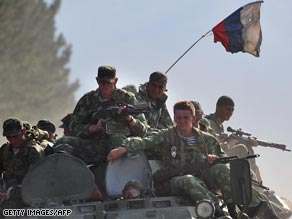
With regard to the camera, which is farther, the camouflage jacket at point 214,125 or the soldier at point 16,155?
the camouflage jacket at point 214,125

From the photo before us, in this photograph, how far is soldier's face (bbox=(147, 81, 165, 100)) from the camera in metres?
11.6

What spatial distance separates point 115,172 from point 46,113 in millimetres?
45402

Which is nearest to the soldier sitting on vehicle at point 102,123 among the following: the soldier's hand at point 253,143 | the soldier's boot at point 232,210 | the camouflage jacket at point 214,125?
the soldier's boot at point 232,210

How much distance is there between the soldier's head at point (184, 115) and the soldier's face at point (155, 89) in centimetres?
181

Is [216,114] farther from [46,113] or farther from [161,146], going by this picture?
[46,113]

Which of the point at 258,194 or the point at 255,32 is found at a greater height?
the point at 255,32

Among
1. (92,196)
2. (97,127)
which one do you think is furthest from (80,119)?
(92,196)

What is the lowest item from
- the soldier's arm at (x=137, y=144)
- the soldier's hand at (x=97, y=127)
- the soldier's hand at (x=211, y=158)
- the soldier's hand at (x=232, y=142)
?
the soldier's hand at (x=211, y=158)

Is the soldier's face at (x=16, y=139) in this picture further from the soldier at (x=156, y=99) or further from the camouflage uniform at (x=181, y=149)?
the soldier at (x=156, y=99)

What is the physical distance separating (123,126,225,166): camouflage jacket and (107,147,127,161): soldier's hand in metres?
0.06

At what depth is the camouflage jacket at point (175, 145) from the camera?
968 centimetres

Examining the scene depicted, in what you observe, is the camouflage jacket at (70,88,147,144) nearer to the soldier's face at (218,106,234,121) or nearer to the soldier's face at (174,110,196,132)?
the soldier's face at (174,110,196,132)

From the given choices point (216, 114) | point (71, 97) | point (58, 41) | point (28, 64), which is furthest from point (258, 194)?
point (71, 97)

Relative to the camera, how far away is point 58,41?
52094 millimetres
